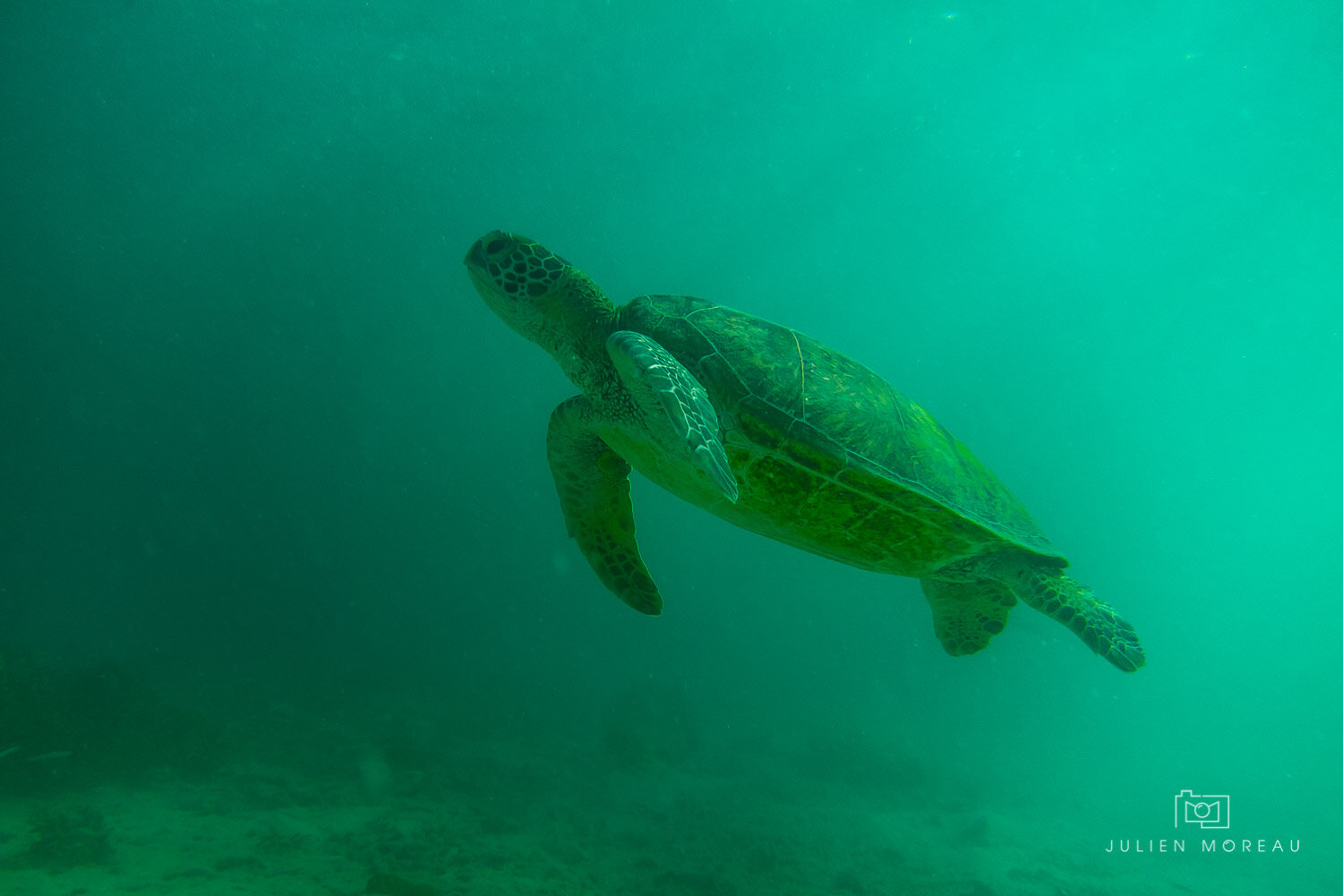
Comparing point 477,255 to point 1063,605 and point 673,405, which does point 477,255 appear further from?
point 1063,605

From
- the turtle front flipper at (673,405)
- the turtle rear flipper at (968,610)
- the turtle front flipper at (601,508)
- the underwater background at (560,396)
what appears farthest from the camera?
the underwater background at (560,396)

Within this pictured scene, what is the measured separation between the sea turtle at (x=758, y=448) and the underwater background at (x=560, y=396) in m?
6.08

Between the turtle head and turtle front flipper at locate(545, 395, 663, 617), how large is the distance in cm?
54

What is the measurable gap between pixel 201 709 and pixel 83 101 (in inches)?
1534

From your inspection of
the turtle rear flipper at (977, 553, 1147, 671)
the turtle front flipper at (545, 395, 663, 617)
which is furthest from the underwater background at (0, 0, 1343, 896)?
the turtle rear flipper at (977, 553, 1147, 671)

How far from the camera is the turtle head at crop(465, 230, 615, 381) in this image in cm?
422

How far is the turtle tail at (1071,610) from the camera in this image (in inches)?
171

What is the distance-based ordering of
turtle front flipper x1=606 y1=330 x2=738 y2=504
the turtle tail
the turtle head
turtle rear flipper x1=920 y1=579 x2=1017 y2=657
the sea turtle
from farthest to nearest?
turtle rear flipper x1=920 y1=579 x2=1017 y2=657 → the turtle tail → the turtle head → the sea turtle → turtle front flipper x1=606 y1=330 x2=738 y2=504

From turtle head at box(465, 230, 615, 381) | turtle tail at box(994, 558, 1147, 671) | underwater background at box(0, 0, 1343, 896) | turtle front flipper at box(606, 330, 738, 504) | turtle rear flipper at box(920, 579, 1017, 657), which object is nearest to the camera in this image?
turtle front flipper at box(606, 330, 738, 504)

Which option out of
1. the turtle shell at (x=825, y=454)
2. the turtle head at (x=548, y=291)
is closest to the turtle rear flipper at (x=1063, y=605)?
the turtle shell at (x=825, y=454)

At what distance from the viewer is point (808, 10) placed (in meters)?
24.8

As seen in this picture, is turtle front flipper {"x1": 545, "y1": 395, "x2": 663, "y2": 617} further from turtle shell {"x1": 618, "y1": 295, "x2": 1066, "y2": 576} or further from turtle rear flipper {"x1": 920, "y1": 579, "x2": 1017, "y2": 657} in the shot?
turtle rear flipper {"x1": 920, "y1": 579, "x2": 1017, "y2": 657}

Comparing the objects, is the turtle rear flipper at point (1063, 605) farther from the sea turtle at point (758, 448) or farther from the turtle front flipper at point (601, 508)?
the turtle front flipper at point (601, 508)

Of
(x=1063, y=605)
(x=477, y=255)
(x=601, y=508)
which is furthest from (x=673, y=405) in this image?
(x=1063, y=605)
